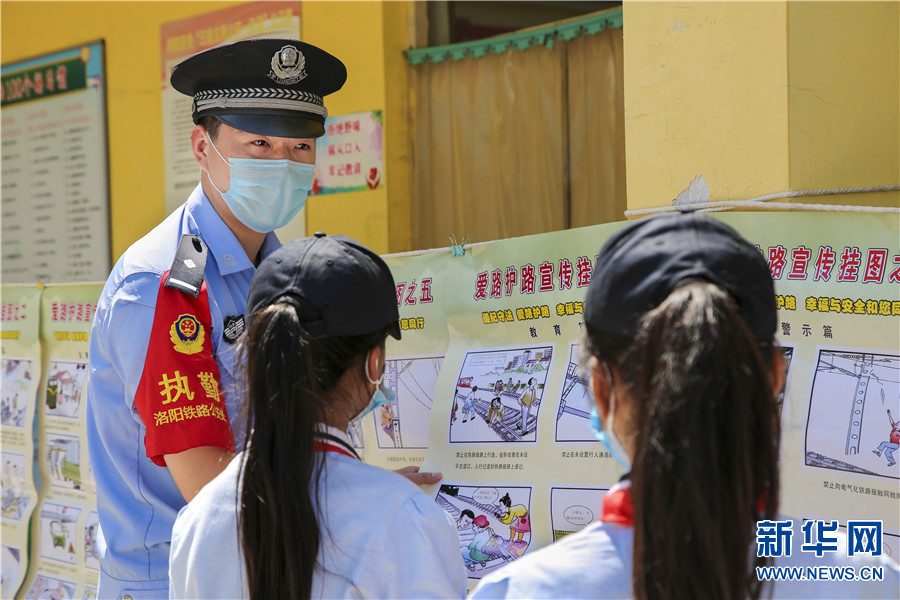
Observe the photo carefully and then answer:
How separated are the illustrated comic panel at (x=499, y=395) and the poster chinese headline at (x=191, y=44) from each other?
6.96 ft

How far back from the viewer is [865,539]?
137 cm

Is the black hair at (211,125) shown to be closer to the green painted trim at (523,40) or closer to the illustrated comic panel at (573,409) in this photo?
the illustrated comic panel at (573,409)

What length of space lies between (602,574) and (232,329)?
44.1 inches

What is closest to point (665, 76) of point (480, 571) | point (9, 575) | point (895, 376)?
point (895, 376)

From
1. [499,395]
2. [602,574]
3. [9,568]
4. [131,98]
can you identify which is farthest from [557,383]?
[131,98]

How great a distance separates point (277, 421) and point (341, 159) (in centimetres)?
289

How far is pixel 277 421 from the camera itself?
1297 millimetres

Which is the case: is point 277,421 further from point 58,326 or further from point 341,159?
point 341,159

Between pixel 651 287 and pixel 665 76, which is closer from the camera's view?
pixel 651 287

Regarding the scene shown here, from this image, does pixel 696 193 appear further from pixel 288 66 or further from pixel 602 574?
pixel 602 574

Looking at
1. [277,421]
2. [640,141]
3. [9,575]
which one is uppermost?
[640,141]

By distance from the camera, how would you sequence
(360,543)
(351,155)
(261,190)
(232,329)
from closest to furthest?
(360,543) → (232,329) → (261,190) → (351,155)

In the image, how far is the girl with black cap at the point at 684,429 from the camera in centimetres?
92

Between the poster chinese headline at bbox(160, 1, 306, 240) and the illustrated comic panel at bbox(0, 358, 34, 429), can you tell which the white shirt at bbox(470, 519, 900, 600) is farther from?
the poster chinese headline at bbox(160, 1, 306, 240)
